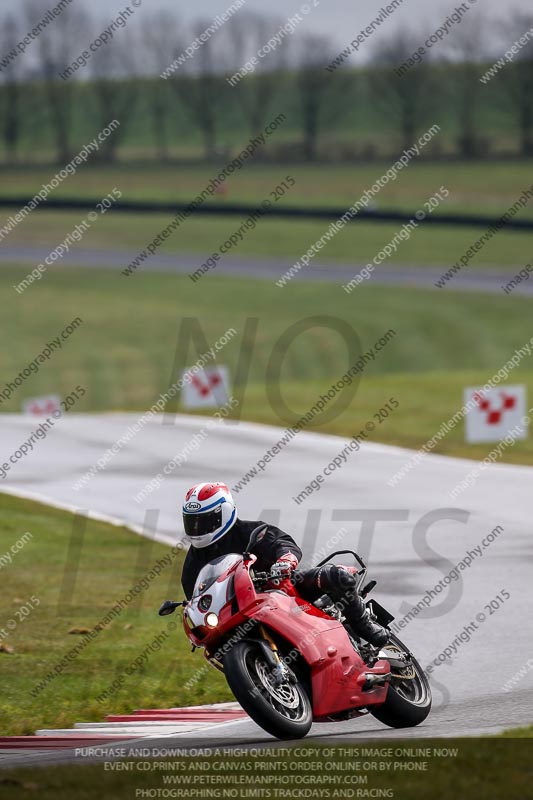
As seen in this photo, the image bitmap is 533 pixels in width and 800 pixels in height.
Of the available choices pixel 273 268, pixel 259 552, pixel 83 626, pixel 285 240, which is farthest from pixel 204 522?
Result: pixel 285 240

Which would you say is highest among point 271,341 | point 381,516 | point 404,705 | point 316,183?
point 404,705

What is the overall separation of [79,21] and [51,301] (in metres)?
62.1

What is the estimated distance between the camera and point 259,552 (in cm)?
844

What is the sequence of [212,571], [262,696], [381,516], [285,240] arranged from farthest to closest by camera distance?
1. [285,240]
2. [381,516]
3. [212,571]
4. [262,696]

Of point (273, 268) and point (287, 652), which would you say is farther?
point (273, 268)

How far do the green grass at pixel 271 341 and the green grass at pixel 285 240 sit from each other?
352 cm

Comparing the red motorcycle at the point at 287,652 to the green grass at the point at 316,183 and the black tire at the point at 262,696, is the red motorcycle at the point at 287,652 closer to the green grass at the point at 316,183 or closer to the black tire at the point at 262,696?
the black tire at the point at 262,696

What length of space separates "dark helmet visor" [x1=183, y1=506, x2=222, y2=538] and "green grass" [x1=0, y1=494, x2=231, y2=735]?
2334 mm

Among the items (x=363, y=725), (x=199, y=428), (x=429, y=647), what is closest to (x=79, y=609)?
(x=429, y=647)

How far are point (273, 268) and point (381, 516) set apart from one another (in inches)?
1446

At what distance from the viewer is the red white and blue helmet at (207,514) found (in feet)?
27.1

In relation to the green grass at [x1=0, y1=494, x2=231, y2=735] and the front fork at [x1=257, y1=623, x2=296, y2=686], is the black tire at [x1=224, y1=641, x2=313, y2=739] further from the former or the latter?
the green grass at [x1=0, y1=494, x2=231, y2=735]

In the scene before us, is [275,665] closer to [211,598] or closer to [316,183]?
[211,598]

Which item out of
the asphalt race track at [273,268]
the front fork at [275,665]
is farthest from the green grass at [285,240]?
the front fork at [275,665]
